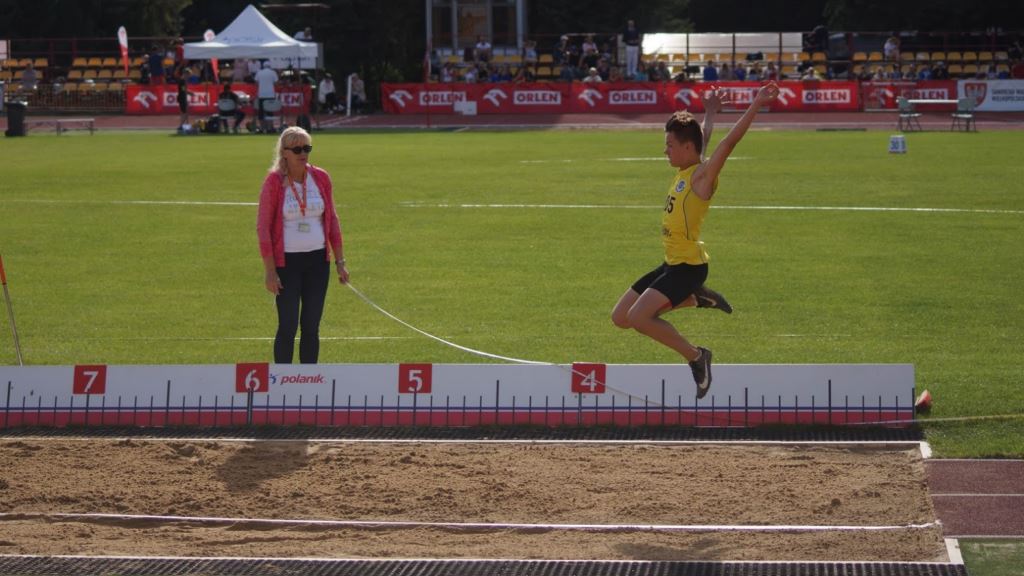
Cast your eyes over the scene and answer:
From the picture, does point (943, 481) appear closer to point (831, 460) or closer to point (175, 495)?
point (831, 460)

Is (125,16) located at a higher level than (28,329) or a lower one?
higher

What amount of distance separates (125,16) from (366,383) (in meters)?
60.3

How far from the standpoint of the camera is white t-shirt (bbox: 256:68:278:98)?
136ft

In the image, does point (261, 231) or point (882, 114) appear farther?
point (882, 114)

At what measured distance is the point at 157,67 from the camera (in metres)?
52.3

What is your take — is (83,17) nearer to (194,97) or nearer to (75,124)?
(194,97)

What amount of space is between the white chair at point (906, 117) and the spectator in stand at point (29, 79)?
33.1 meters

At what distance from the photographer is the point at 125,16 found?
6562 centimetres

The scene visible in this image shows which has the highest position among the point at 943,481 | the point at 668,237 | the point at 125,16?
the point at 125,16

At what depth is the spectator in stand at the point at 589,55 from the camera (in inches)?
2096

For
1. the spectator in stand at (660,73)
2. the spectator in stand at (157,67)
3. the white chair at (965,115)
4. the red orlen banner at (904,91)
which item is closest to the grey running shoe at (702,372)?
the white chair at (965,115)

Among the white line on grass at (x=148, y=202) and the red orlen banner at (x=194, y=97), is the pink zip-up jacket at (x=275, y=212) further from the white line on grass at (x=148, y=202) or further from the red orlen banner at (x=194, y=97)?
the red orlen banner at (x=194, y=97)

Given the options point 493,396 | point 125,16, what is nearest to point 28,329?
point 493,396

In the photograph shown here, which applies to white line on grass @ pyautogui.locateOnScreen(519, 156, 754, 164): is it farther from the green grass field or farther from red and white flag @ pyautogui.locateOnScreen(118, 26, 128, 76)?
red and white flag @ pyautogui.locateOnScreen(118, 26, 128, 76)
